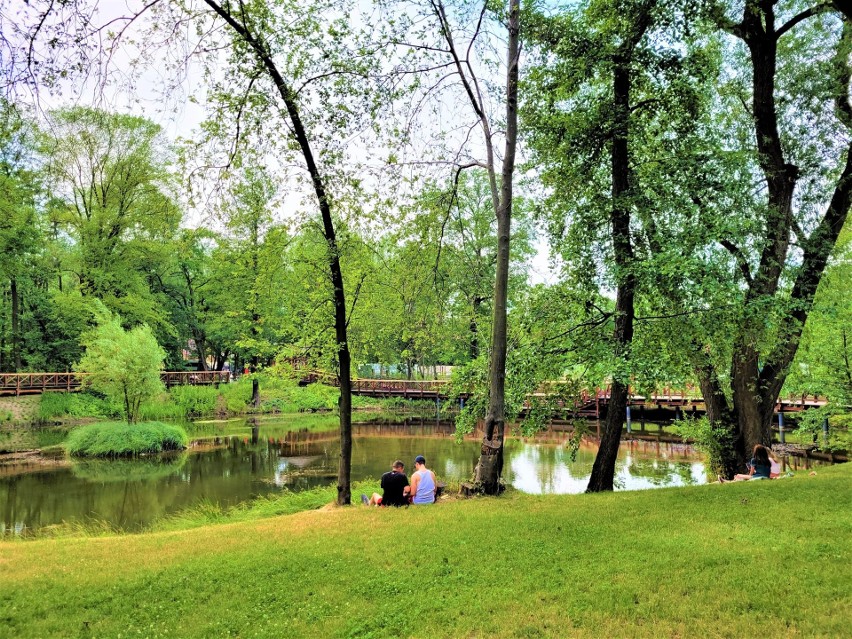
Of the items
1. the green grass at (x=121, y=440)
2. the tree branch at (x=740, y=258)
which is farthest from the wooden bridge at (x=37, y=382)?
the tree branch at (x=740, y=258)

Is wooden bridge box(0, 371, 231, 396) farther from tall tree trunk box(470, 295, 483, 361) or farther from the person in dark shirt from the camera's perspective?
the person in dark shirt

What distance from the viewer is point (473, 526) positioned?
711cm

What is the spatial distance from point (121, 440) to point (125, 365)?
2929 millimetres

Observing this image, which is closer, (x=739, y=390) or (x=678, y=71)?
(x=678, y=71)

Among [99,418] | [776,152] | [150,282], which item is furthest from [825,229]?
[150,282]

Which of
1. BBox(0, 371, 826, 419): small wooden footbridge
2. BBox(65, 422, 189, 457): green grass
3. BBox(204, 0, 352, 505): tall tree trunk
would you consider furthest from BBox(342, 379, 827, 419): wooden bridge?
BBox(65, 422, 189, 457): green grass

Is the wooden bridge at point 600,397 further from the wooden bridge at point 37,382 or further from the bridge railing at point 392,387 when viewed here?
the wooden bridge at point 37,382

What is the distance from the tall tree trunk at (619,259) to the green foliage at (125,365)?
18667 mm

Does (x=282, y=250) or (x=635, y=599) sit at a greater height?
(x=282, y=250)

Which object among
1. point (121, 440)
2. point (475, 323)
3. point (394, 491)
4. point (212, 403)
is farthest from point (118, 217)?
point (394, 491)

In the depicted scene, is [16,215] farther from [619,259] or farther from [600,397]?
[600,397]

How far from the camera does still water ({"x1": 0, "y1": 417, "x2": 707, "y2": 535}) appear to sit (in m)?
14.0

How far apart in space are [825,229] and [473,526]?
877 centimetres

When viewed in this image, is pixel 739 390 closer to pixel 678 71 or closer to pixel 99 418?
pixel 678 71
